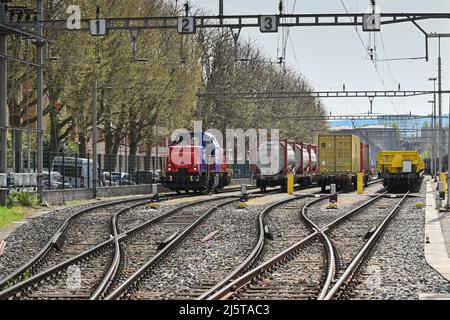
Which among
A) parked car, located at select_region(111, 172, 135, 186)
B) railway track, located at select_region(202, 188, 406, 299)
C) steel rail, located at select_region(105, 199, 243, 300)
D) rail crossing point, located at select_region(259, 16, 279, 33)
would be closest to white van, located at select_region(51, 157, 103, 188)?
parked car, located at select_region(111, 172, 135, 186)

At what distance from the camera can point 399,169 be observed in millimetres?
50594

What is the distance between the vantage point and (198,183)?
43250mm

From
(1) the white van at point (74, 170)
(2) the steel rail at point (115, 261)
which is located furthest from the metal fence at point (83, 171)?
(2) the steel rail at point (115, 261)

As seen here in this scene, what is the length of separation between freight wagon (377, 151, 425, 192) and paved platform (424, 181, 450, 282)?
71.3 feet

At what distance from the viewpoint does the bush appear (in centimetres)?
3003

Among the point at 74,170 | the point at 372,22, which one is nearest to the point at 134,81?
the point at 74,170

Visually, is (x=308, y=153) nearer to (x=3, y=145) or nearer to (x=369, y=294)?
(x=3, y=145)

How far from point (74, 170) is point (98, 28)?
15635 mm

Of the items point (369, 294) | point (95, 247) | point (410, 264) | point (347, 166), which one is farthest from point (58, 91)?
point (369, 294)

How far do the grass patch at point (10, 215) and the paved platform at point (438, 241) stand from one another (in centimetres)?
1103

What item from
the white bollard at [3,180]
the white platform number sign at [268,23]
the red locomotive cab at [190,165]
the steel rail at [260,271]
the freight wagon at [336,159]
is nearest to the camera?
the steel rail at [260,271]

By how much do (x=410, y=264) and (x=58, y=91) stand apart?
1201 inches

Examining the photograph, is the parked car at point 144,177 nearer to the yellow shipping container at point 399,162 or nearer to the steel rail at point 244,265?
the yellow shipping container at point 399,162

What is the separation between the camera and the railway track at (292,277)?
11.3 meters
